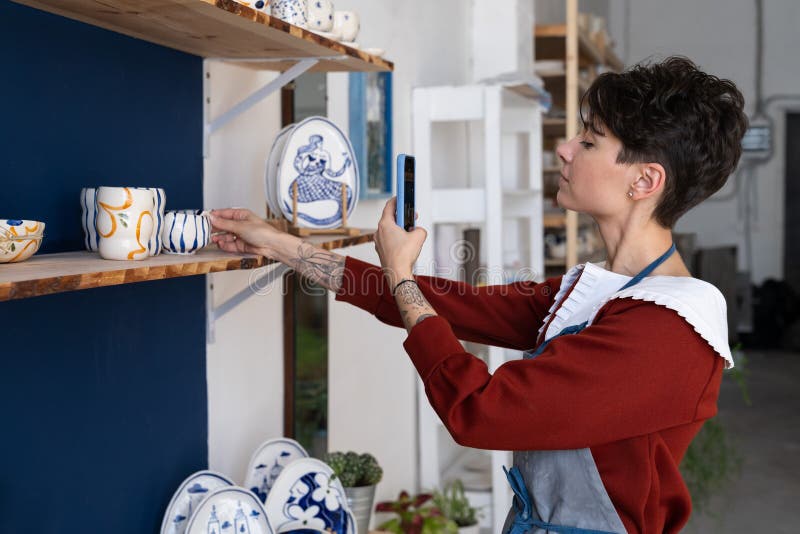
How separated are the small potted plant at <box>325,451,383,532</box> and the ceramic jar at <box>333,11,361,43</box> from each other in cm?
101

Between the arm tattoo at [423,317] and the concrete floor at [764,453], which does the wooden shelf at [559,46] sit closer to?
the concrete floor at [764,453]

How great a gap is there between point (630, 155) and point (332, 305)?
129 cm

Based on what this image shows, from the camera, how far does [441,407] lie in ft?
3.97

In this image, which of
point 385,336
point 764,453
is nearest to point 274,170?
point 385,336

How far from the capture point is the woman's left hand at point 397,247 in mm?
1328

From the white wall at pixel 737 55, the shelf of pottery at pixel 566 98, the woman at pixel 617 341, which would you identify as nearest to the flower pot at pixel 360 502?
the woman at pixel 617 341

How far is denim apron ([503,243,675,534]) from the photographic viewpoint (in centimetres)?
127

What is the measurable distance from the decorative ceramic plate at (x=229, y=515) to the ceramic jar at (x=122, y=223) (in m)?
0.50

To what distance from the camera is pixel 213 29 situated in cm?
134

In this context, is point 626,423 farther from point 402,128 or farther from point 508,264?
point 508,264

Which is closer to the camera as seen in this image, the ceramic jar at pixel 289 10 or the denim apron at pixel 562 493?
the denim apron at pixel 562 493

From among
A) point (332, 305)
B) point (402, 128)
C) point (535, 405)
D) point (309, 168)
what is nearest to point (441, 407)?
point (535, 405)

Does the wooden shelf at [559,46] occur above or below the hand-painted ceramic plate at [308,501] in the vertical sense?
above

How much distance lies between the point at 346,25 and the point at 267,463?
0.87 metres
